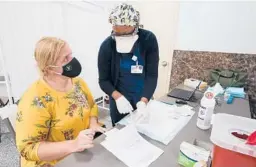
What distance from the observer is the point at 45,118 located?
0.94 meters

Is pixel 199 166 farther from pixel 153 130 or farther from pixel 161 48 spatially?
pixel 161 48

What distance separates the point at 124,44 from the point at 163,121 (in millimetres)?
635

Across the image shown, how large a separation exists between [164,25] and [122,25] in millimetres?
1335

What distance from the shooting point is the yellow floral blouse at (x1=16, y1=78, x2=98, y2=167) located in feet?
2.89

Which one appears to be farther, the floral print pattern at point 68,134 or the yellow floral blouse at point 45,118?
the floral print pattern at point 68,134

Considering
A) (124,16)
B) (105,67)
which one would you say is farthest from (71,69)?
(124,16)

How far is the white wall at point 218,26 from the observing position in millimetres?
1893

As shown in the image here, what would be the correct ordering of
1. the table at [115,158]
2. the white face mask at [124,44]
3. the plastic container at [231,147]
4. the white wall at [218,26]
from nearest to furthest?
the plastic container at [231,147] < the table at [115,158] < the white face mask at [124,44] < the white wall at [218,26]

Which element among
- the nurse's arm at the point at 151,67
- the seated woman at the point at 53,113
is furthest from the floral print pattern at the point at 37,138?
the nurse's arm at the point at 151,67

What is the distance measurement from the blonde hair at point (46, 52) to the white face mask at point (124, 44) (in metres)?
0.48

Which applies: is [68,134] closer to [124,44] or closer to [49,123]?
[49,123]

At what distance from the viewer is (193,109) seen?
139 centimetres

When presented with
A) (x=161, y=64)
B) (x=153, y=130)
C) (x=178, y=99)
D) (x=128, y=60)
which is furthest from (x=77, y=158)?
(x=161, y=64)

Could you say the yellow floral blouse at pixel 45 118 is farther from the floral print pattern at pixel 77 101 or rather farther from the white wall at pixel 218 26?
the white wall at pixel 218 26
